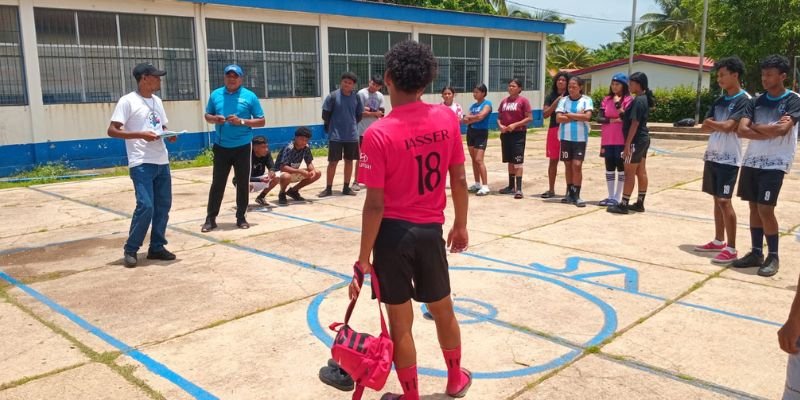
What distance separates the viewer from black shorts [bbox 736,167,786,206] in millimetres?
5434

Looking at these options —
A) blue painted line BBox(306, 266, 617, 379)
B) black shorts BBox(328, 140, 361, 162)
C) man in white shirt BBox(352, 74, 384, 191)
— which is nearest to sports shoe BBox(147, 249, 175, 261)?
blue painted line BBox(306, 266, 617, 379)

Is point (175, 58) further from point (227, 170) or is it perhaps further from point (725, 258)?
point (725, 258)

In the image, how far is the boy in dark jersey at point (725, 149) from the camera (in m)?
5.73

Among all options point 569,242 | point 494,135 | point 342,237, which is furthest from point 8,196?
point 494,135

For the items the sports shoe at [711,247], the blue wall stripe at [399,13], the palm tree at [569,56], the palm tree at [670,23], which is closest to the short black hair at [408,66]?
the sports shoe at [711,247]

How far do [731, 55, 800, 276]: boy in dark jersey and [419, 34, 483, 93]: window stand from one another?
53.4 ft

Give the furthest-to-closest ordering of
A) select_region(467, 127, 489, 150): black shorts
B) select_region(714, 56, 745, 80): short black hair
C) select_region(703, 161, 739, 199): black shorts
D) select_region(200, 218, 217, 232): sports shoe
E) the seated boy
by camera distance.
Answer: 1. select_region(467, 127, 489, 150): black shorts
2. the seated boy
3. select_region(200, 218, 217, 232): sports shoe
4. select_region(703, 161, 739, 199): black shorts
5. select_region(714, 56, 745, 80): short black hair

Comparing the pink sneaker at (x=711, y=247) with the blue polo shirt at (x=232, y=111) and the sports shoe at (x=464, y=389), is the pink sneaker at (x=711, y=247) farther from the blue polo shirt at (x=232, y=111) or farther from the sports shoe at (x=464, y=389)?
the blue polo shirt at (x=232, y=111)

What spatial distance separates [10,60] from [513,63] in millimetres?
17461

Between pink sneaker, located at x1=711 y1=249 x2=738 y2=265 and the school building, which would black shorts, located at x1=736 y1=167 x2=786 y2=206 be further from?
the school building

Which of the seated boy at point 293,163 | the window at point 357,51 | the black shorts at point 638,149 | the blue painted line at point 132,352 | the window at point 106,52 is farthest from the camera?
the window at point 357,51

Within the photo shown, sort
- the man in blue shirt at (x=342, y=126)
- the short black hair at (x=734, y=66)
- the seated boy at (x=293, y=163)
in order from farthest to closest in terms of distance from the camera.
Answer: the man in blue shirt at (x=342, y=126) < the seated boy at (x=293, y=163) < the short black hair at (x=734, y=66)

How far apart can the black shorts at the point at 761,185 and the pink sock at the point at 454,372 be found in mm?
3612

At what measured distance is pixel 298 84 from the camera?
17609 millimetres
